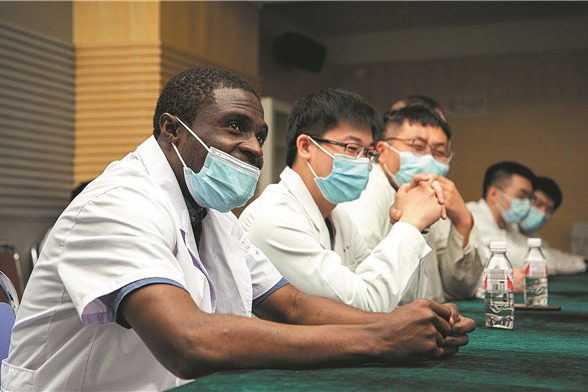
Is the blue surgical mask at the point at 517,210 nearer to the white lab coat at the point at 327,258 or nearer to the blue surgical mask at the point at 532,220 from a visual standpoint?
the blue surgical mask at the point at 532,220

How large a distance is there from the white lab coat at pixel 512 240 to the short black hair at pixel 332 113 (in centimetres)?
203

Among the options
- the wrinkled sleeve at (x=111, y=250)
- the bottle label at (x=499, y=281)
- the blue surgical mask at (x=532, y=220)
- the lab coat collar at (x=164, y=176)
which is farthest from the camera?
the blue surgical mask at (x=532, y=220)

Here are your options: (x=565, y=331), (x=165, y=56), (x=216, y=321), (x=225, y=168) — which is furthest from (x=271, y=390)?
(x=165, y=56)

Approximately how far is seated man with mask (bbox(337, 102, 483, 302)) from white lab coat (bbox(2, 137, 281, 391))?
47.4 inches

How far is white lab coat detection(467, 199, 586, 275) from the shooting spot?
4.75 meters

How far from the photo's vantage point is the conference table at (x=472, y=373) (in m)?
1.20

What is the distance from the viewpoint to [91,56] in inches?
201

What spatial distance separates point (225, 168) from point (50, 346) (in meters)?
0.51

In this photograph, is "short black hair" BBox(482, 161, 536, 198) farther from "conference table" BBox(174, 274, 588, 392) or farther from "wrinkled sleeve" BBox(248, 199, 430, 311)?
"conference table" BBox(174, 274, 588, 392)

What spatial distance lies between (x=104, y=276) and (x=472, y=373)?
0.66 m

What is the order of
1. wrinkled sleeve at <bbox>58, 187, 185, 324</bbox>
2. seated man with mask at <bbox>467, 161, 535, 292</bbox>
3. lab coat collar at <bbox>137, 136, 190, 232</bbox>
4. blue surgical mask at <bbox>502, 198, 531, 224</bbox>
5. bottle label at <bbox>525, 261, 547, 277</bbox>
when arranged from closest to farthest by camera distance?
1. wrinkled sleeve at <bbox>58, 187, 185, 324</bbox>
2. lab coat collar at <bbox>137, 136, 190, 232</bbox>
3. bottle label at <bbox>525, 261, 547, 277</bbox>
4. seated man with mask at <bbox>467, 161, 535, 292</bbox>
5. blue surgical mask at <bbox>502, 198, 531, 224</bbox>

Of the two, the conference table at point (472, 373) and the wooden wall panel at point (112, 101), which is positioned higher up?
the wooden wall panel at point (112, 101)

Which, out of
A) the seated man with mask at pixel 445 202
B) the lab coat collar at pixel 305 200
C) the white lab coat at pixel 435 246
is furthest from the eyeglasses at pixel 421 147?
the lab coat collar at pixel 305 200

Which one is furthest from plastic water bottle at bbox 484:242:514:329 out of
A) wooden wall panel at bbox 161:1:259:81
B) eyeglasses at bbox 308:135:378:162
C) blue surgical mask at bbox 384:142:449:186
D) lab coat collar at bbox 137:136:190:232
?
wooden wall panel at bbox 161:1:259:81
